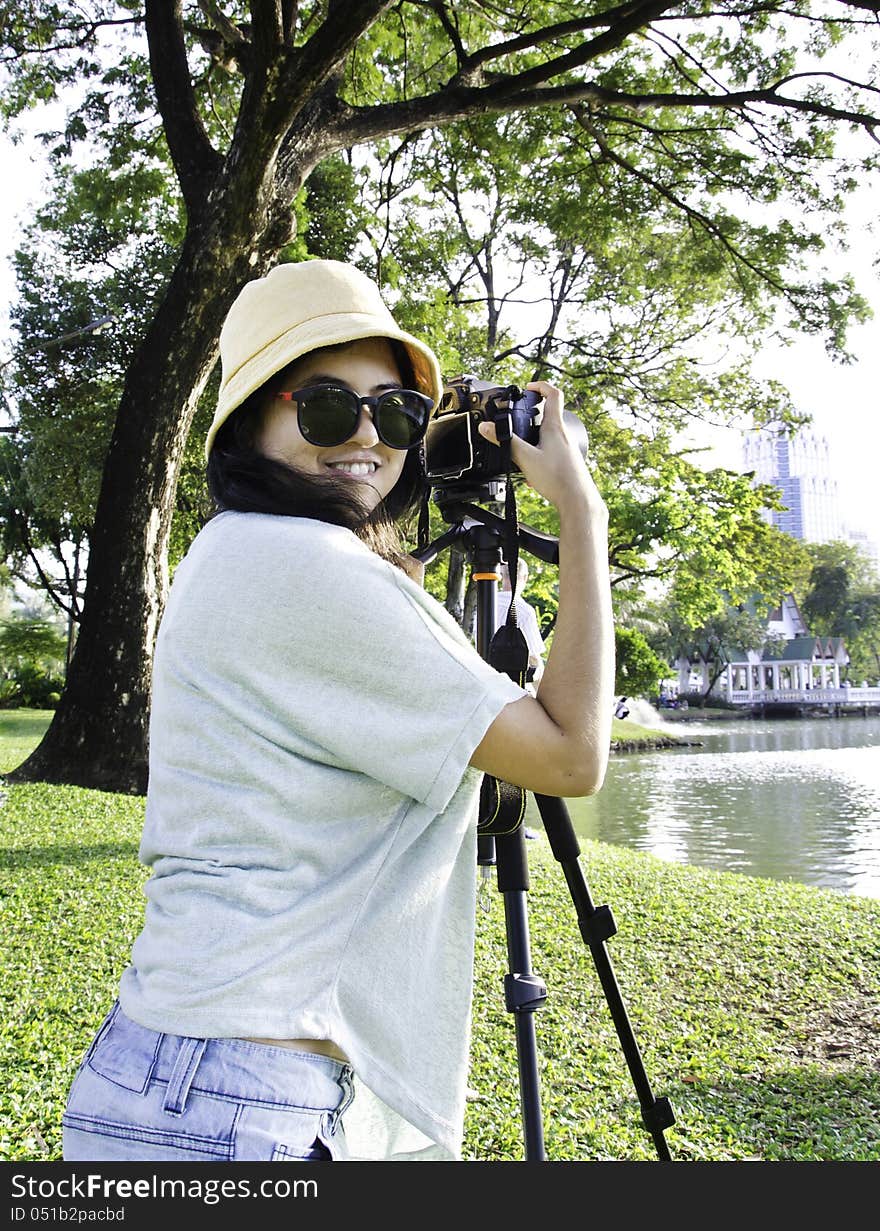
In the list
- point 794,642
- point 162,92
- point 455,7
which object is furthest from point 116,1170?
point 794,642

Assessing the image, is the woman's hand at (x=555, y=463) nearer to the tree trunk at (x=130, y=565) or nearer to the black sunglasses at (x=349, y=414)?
the black sunglasses at (x=349, y=414)

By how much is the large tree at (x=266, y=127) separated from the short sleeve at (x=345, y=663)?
244 inches

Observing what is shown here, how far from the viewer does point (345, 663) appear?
97 cm

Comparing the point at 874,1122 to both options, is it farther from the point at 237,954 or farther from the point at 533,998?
the point at 237,954

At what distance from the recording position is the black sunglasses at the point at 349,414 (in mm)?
1162

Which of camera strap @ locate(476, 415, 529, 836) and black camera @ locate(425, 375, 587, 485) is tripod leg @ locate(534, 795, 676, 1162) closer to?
camera strap @ locate(476, 415, 529, 836)

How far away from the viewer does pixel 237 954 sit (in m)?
0.93

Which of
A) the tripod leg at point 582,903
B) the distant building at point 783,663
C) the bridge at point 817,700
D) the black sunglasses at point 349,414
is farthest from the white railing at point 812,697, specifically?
the black sunglasses at point 349,414

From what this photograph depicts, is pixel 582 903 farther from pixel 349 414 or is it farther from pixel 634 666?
pixel 634 666

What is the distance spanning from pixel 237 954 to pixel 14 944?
349 cm

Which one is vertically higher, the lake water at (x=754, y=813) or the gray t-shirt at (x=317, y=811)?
the gray t-shirt at (x=317, y=811)

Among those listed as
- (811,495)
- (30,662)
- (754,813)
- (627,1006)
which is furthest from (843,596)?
(627,1006)

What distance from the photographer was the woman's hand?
1208 mm

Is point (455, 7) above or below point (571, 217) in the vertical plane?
above
